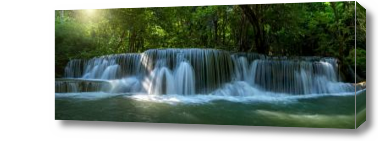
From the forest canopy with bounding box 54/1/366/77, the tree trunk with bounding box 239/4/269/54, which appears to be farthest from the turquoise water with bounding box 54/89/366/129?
the tree trunk with bounding box 239/4/269/54

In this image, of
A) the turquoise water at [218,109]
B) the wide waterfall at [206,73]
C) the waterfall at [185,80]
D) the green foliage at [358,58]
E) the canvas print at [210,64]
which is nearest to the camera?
the green foliage at [358,58]

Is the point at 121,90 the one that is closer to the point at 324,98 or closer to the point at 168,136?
the point at 168,136

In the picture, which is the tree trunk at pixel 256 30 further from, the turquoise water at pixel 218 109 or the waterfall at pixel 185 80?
the waterfall at pixel 185 80

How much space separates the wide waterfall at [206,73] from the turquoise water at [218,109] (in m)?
0.12

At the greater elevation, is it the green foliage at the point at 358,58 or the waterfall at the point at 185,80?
the green foliage at the point at 358,58

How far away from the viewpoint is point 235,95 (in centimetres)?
407

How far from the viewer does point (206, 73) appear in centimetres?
444

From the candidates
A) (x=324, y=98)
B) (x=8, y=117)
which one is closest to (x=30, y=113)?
(x=8, y=117)

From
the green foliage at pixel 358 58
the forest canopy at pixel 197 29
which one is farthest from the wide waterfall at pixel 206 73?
the green foliage at pixel 358 58

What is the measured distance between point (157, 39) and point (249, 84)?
119 centimetres

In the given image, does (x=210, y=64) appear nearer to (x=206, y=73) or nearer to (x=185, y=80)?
(x=206, y=73)

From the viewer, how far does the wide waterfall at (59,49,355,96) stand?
4064mm

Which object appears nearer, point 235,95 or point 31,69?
point 235,95

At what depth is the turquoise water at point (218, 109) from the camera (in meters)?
3.54
